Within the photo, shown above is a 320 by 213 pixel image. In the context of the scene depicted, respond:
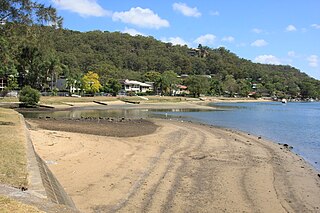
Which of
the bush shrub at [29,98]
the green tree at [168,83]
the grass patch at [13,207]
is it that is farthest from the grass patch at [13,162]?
the green tree at [168,83]

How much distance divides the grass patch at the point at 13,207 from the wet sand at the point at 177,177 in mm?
3042

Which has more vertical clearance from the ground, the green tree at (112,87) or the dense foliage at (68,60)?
the dense foliage at (68,60)

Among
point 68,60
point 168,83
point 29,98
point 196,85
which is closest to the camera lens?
point 29,98

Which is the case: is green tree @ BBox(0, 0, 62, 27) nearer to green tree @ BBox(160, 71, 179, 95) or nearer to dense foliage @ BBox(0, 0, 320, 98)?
dense foliage @ BBox(0, 0, 320, 98)

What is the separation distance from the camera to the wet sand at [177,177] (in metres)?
10.7

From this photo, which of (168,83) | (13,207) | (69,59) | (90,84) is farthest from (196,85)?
(13,207)

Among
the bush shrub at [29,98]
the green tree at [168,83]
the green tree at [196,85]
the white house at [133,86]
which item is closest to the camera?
the bush shrub at [29,98]

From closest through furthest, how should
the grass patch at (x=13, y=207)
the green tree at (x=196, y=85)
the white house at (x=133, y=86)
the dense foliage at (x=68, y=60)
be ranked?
the grass patch at (x=13, y=207), the dense foliage at (x=68, y=60), the white house at (x=133, y=86), the green tree at (x=196, y=85)

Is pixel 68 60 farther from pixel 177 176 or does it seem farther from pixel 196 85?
pixel 177 176

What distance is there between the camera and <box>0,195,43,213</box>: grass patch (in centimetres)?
627

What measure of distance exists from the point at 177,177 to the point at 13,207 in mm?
8313

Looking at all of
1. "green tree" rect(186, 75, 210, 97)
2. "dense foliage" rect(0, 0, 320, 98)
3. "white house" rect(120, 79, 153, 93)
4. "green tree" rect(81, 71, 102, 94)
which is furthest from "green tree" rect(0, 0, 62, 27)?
"green tree" rect(186, 75, 210, 97)

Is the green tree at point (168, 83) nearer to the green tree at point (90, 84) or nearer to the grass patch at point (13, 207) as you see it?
the green tree at point (90, 84)

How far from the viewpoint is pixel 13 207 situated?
6445mm
